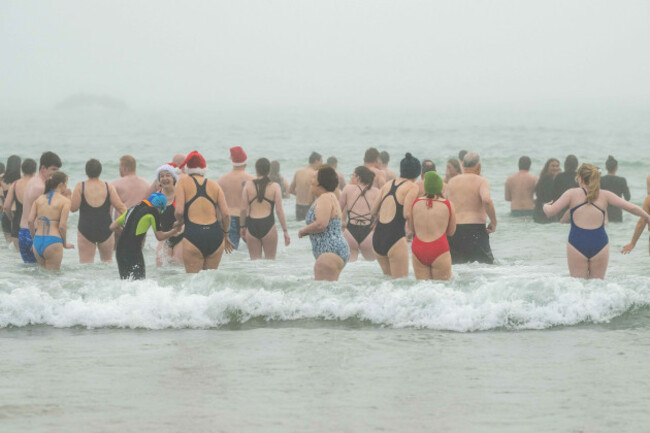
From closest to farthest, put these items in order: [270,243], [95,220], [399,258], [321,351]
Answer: [321,351] < [399,258] < [95,220] < [270,243]

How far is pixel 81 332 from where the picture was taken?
26.3 feet

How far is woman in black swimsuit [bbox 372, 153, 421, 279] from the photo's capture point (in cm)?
899

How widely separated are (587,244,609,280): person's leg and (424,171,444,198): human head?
1.71m

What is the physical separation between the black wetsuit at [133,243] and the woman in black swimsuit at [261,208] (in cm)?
252

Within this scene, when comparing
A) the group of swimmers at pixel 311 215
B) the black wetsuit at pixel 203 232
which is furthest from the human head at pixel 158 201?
the black wetsuit at pixel 203 232

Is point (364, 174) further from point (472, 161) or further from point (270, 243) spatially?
point (270, 243)

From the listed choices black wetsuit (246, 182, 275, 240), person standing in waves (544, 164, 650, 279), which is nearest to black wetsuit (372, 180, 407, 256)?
person standing in waves (544, 164, 650, 279)

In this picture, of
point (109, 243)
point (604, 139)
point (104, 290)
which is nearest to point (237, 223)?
point (109, 243)

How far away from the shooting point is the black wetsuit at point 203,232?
892cm

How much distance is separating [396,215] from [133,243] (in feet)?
8.72

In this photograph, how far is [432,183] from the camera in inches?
329

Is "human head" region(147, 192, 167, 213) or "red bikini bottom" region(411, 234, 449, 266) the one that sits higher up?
"human head" region(147, 192, 167, 213)

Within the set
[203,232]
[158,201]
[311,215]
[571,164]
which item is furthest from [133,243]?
[571,164]

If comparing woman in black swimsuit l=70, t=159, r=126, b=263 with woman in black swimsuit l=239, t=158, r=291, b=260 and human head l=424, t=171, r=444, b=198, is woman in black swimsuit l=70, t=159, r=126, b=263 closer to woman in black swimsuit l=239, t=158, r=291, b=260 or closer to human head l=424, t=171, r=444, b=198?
woman in black swimsuit l=239, t=158, r=291, b=260
